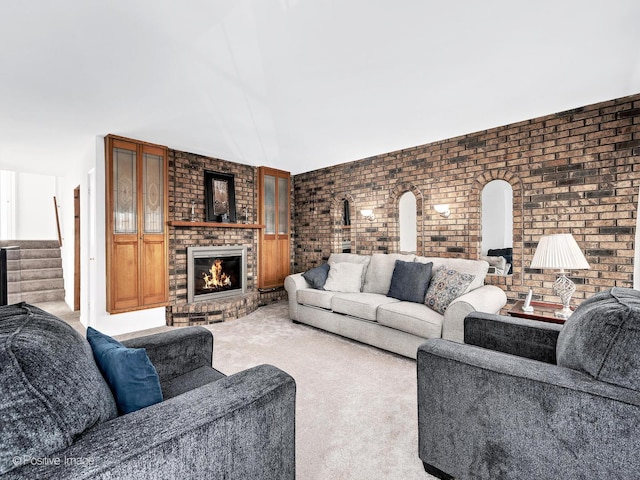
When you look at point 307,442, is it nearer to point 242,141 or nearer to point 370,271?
point 370,271

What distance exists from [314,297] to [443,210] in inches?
81.6

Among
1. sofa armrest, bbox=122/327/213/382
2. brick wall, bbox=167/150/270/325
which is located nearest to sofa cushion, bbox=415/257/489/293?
sofa armrest, bbox=122/327/213/382

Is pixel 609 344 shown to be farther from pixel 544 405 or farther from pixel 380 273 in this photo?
pixel 380 273

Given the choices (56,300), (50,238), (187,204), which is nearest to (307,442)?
(187,204)

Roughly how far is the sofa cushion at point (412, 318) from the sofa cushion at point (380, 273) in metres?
0.61

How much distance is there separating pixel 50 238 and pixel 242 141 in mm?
5696

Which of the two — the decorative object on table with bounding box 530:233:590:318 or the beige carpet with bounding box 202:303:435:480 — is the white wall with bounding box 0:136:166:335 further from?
the decorative object on table with bounding box 530:233:590:318

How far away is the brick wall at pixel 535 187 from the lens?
2943 millimetres

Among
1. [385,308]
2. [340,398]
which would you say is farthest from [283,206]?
[340,398]

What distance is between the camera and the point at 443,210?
4086mm

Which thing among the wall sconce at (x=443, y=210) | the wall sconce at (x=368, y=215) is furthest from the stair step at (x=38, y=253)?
the wall sconce at (x=443, y=210)

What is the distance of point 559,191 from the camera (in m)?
3.25

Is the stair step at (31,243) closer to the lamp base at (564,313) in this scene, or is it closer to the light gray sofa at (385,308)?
the light gray sofa at (385,308)

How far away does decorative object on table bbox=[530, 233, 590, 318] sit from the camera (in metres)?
2.35
